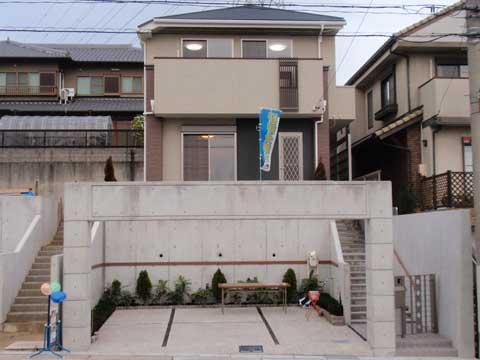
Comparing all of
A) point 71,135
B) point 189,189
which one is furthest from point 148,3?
point 71,135

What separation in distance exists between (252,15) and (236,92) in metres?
3.62

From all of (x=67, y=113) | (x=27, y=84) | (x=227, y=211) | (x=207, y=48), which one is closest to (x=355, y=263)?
(x=227, y=211)

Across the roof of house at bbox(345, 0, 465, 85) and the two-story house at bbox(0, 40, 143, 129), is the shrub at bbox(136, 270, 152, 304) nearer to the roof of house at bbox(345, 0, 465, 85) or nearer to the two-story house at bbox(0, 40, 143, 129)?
the roof of house at bbox(345, 0, 465, 85)

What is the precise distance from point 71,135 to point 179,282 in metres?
8.27

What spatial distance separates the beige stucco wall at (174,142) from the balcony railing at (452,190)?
7.11 metres

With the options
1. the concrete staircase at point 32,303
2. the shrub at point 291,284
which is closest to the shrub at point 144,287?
the concrete staircase at point 32,303

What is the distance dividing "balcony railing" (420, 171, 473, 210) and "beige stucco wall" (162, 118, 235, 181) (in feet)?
23.3

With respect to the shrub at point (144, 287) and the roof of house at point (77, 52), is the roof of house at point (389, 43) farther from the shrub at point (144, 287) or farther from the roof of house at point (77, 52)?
the roof of house at point (77, 52)

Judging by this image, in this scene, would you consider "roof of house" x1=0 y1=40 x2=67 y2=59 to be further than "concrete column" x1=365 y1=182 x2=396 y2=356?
Yes

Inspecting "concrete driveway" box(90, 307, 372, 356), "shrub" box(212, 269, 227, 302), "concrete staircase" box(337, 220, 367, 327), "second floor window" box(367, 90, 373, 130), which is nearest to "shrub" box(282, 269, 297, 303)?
"concrete driveway" box(90, 307, 372, 356)

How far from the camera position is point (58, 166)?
68.6 ft

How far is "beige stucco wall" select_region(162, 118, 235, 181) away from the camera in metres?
19.3

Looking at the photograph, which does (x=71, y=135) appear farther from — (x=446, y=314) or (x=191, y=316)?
(x=446, y=314)

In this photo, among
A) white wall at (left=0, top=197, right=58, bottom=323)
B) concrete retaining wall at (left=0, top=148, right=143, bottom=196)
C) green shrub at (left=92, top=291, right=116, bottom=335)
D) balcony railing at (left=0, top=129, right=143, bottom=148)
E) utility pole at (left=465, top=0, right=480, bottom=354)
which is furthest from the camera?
balcony railing at (left=0, top=129, right=143, bottom=148)
